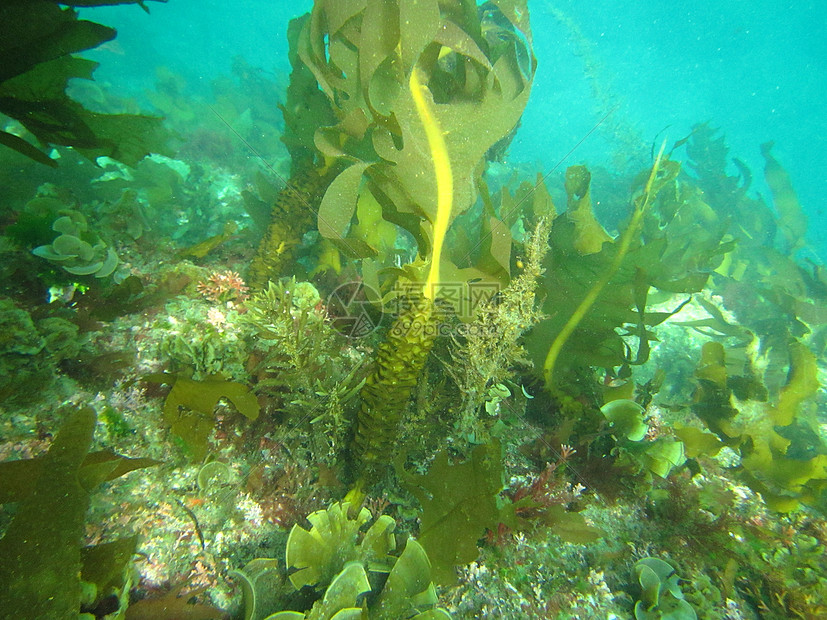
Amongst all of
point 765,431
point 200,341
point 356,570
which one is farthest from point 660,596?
point 200,341

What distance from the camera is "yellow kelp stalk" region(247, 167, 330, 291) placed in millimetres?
3184

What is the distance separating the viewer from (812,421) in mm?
4031

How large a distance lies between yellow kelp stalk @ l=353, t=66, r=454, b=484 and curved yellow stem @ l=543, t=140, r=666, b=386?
1395 millimetres

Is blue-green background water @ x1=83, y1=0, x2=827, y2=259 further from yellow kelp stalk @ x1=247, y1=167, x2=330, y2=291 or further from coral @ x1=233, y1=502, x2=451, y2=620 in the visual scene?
coral @ x1=233, y1=502, x2=451, y2=620

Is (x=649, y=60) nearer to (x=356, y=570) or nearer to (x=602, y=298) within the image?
(x=602, y=298)

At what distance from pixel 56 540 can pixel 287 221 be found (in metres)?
2.66

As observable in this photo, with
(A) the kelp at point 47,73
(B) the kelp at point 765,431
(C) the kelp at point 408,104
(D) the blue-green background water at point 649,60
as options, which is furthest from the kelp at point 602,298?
(D) the blue-green background water at point 649,60

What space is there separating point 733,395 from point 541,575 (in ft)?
8.75

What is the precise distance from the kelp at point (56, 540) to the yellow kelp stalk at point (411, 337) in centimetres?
119

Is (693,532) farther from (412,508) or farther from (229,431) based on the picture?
(229,431)

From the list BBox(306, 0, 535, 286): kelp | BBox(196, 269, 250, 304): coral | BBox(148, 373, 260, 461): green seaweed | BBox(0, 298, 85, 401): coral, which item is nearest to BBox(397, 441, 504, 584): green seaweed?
BBox(148, 373, 260, 461): green seaweed

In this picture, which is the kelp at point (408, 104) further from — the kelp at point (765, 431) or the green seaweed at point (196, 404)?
the kelp at point (765, 431)

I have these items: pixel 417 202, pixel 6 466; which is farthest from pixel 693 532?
pixel 6 466

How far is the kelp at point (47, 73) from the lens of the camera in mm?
1526
